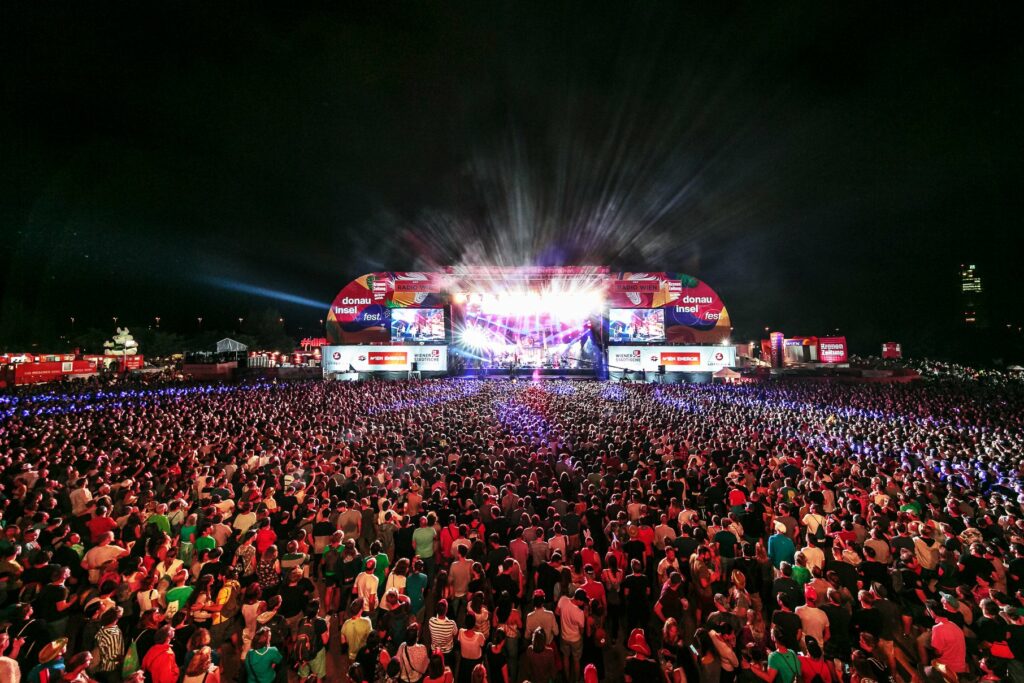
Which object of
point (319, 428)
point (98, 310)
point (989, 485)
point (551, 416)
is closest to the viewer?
point (989, 485)

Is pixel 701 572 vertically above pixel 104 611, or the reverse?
pixel 104 611

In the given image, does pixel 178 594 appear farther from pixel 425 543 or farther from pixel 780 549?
pixel 780 549

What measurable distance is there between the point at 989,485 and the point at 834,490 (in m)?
3.55

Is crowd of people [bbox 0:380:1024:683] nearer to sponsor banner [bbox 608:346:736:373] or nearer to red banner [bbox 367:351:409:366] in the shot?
sponsor banner [bbox 608:346:736:373]

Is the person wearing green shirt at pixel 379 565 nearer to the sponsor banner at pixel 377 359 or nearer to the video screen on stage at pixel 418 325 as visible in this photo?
the sponsor banner at pixel 377 359

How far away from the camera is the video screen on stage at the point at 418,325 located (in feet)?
125

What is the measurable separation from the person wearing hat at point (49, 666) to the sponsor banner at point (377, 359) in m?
33.5

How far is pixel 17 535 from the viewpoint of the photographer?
5.95 m

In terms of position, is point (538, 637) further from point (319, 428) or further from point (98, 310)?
point (98, 310)

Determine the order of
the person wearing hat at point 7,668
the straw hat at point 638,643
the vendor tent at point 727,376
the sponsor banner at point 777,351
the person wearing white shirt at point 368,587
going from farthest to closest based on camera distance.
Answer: the sponsor banner at point 777,351, the vendor tent at point 727,376, the person wearing white shirt at point 368,587, the straw hat at point 638,643, the person wearing hat at point 7,668

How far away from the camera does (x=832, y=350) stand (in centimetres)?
4375

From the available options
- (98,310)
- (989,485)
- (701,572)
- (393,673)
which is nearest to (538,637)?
(393,673)

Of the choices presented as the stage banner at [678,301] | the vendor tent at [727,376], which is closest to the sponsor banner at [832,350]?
the stage banner at [678,301]

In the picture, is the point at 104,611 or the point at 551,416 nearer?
the point at 104,611
